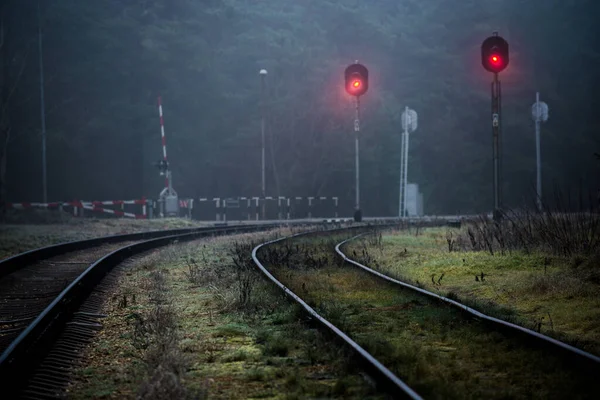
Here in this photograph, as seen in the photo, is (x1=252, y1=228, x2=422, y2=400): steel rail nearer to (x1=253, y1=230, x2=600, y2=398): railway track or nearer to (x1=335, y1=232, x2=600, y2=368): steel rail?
(x1=253, y1=230, x2=600, y2=398): railway track

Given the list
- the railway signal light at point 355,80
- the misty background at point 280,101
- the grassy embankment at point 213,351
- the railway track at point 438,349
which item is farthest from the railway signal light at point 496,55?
the misty background at point 280,101

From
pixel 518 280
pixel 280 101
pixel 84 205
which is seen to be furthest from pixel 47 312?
pixel 280 101

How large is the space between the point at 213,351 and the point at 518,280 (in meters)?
5.76

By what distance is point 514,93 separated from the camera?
5619 cm

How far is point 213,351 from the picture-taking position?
7258mm

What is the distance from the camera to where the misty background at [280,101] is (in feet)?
148

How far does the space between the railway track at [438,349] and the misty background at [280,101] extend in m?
30.6

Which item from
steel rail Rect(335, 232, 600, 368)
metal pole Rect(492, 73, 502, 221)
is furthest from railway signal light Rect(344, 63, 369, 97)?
steel rail Rect(335, 232, 600, 368)

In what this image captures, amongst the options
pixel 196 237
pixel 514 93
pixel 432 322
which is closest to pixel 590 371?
pixel 432 322

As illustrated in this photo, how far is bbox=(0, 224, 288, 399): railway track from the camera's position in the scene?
247 inches

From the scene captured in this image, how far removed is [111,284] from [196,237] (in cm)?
1135

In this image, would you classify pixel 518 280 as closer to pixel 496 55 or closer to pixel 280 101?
pixel 496 55

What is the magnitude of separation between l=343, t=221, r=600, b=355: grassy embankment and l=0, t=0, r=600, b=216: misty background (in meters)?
26.0

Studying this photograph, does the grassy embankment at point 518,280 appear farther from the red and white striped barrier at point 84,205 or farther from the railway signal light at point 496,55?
the red and white striped barrier at point 84,205
